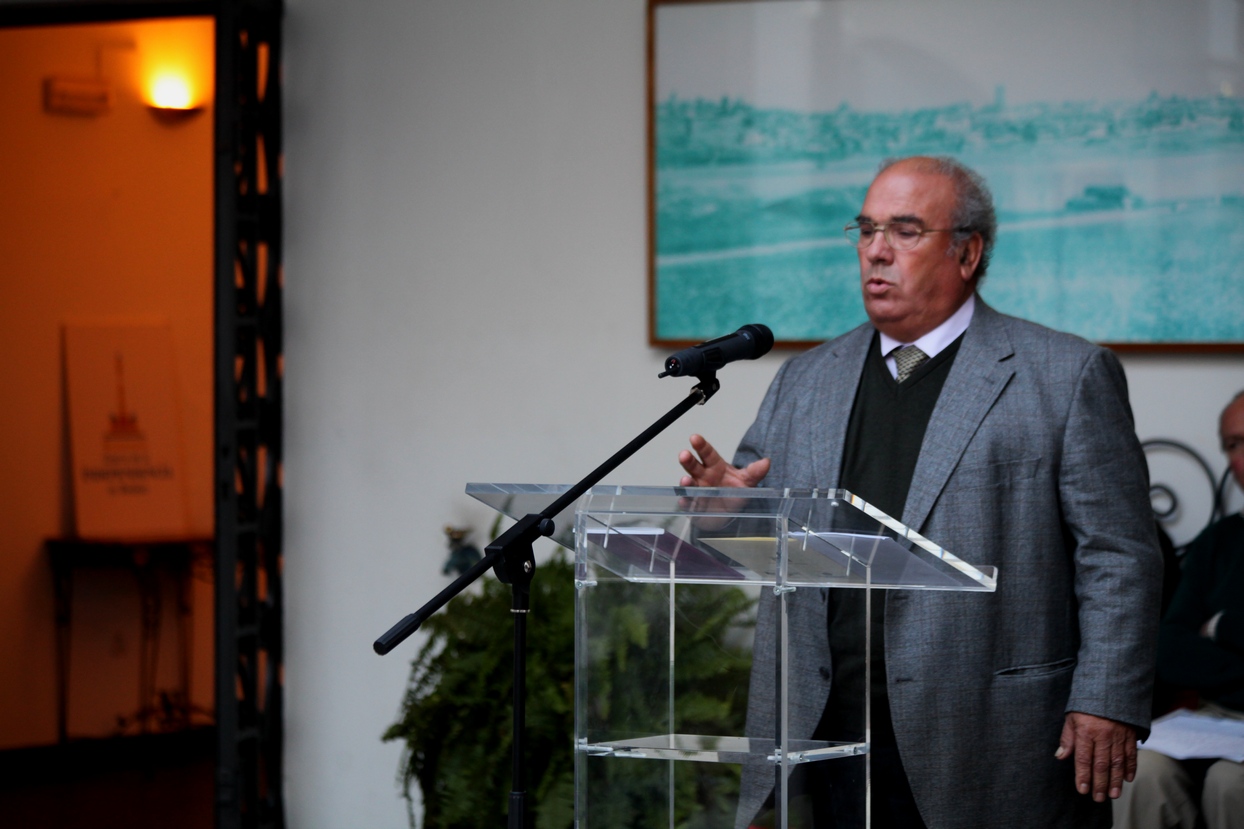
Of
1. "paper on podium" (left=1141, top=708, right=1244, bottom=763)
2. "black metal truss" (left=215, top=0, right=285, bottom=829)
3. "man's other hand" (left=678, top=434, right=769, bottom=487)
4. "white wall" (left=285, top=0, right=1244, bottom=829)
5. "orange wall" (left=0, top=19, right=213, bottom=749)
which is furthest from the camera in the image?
"orange wall" (left=0, top=19, right=213, bottom=749)

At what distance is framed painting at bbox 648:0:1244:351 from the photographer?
3184 mm

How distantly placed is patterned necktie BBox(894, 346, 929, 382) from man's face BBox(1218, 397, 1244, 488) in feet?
4.03

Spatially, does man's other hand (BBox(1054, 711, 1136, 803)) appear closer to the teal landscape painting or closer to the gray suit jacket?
the gray suit jacket

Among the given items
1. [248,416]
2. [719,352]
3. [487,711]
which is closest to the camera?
[719,352]

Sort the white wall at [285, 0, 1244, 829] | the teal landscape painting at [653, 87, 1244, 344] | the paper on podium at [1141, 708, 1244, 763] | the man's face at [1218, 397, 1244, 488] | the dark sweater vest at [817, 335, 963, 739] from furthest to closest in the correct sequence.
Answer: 1. the white wall at [285, 0, 1244, 829]
2. the teal landscape painting at [653, 87, 1244, 344]
3. the man's face at [1218, 397, 1244, 488]
4. the paper on podium at [1141, 708, 1244, 763]
5. the dark sweater vest at [817, 335, 963, 739]

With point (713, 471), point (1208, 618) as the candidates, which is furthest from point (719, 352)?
point (1208, 618)

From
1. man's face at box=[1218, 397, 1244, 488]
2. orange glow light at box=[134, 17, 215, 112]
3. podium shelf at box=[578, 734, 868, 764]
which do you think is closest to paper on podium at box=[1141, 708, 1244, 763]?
man's face at box=[1218, 397, 1244, 488]

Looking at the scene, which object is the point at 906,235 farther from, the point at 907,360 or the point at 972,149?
the point at 972,149

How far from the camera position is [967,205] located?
2.19m

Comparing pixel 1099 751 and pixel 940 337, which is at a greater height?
pixel 940 337

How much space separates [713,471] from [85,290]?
150 inches

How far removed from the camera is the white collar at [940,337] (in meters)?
2.18

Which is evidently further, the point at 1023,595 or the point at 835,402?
the point at 835,402

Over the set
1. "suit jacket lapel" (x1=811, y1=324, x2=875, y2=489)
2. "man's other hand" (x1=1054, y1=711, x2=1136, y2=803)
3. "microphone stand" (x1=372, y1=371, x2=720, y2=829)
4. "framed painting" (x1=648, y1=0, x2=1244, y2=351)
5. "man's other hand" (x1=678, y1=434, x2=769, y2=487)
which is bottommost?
"man's other hand" (x1=1054, y1=711, x2=1136, y2=803)
